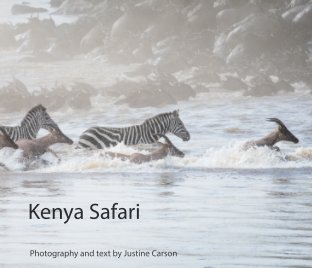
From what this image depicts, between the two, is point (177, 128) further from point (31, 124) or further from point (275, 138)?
point (31, 124)

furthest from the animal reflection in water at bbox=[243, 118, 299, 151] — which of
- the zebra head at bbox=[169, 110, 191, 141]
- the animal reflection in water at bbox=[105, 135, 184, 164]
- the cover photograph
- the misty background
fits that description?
the misty background

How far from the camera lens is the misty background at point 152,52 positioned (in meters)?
46.2

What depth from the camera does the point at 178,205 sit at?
1553cm

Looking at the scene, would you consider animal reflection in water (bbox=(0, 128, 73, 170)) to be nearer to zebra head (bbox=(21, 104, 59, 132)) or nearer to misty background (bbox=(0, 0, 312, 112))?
zebra head (bbox=(21, 104, 59, 132))

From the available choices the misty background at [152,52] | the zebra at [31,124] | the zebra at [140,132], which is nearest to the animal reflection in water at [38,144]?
the zebra at [31,124]

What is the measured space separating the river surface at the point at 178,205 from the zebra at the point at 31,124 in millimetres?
1049

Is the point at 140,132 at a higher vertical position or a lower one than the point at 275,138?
higher

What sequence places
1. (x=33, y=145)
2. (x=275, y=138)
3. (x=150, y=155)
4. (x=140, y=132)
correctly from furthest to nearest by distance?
(x=140, y=132)
(x=275, y=138)
(x=33, y=145)
(x=150, y=155)

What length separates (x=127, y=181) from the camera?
19.4m

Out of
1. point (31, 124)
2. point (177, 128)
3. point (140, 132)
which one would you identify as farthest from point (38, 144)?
point (177, 128)

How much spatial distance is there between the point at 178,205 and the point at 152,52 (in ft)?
133

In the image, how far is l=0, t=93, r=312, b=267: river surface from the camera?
37.1 ft

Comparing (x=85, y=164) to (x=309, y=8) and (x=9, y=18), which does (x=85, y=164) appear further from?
(x=9, y=18)

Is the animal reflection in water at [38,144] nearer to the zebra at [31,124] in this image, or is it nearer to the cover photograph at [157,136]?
the cover photograph at [157,136]
